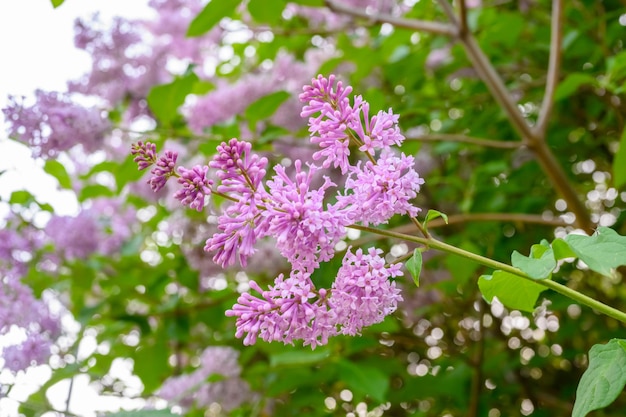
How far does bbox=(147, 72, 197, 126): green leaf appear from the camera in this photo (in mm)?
1591

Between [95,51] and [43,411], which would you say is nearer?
[43,411]

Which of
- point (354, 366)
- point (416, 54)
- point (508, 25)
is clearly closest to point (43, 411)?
point (354, 366)

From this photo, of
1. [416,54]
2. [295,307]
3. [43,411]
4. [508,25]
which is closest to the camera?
[295,307]

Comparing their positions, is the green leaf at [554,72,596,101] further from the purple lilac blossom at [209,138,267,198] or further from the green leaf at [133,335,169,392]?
the green leaf at [133,335,169,392]

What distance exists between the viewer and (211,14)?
56.9 inches

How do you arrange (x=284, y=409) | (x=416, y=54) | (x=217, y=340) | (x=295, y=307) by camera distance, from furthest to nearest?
(x=217, y=340), (x=284, y=409), (x=416, y=54), (x=295, y=307)

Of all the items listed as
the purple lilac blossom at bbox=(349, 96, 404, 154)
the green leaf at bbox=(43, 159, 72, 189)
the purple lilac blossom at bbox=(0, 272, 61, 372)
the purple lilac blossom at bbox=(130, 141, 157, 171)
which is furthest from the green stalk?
the green leaf at bbox=(43, 159, 72, 189)

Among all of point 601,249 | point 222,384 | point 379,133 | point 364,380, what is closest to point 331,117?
point 379,133

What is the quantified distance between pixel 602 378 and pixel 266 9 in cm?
109

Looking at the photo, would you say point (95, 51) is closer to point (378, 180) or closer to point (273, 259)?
point (273, 259)

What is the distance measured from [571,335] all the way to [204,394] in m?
1.12

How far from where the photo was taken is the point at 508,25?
1.76m

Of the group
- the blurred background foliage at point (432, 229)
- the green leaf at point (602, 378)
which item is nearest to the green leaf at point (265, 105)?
the blurred background foliage at point (432, 229)

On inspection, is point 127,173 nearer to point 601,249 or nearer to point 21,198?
point 21,198
